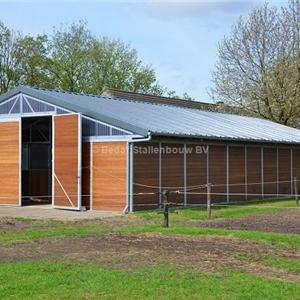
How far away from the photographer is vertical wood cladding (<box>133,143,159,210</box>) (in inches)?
878

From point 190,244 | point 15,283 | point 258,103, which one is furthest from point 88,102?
point 258,103

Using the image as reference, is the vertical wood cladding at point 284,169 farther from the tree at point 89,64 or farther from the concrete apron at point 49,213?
the tree at point 89,64

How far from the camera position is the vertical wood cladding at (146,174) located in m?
22.3

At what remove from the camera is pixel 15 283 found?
900 centimetres

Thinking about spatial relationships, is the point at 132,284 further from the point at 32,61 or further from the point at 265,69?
the point at 32,61

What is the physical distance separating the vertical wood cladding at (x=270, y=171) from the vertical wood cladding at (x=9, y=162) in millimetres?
11456

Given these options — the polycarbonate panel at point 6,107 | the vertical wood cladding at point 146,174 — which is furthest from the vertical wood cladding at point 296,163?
the polycarbonate panel at point 6,107

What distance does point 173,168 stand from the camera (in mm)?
23844

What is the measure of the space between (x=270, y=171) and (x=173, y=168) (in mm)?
8088

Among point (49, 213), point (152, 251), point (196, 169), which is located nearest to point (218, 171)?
point (196, 169)

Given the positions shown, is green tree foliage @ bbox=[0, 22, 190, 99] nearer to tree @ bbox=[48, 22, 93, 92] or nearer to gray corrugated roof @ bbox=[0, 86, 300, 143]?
tree @ bbox=[48, 22, 93, 92]

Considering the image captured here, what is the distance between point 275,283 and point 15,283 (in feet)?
12.0

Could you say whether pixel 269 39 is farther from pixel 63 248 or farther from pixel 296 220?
pixel 63 248

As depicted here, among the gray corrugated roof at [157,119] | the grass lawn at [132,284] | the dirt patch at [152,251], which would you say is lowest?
the grass lawn at [132,284]
